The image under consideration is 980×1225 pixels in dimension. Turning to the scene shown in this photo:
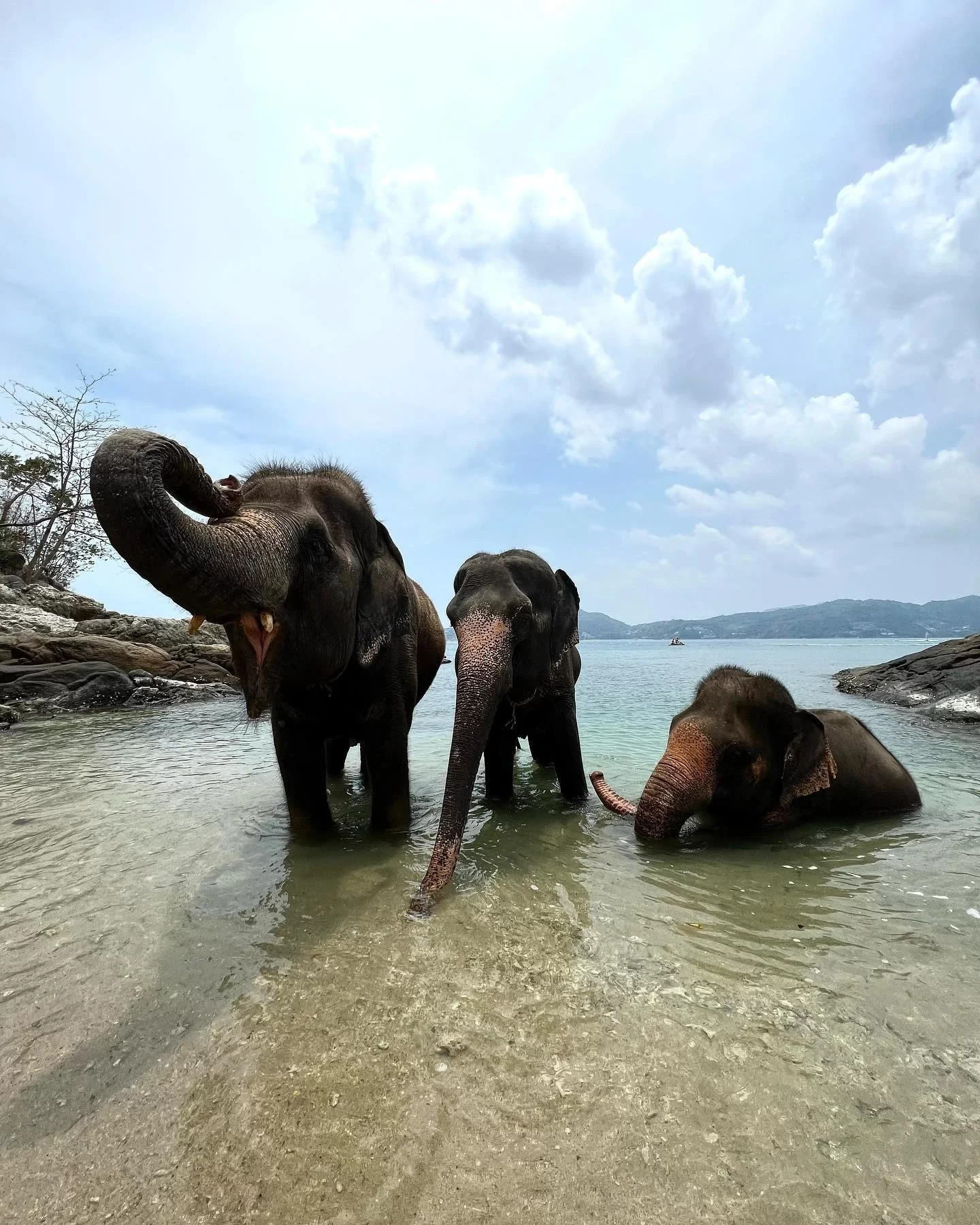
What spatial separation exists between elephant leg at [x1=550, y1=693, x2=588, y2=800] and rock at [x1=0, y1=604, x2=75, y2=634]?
1758 cm

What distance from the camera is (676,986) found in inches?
121

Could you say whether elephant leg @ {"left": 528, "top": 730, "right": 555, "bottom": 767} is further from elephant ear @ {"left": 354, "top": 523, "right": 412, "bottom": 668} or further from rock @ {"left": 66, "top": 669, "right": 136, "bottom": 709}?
rock @ {"left": 66, "top": 669, "right": 136, "bottom": 709}

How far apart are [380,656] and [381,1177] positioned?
3.29 metres

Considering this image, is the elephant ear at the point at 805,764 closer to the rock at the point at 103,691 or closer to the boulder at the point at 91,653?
the rock at the point at 103,691

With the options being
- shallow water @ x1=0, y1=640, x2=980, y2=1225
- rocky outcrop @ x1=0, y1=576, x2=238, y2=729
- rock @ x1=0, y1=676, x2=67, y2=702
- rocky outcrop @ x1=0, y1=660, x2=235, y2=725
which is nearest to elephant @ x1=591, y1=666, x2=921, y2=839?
shallow water @ x1=0, y1=640, x2=980, y2=1225

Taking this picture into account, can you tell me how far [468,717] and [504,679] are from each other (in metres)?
0.49

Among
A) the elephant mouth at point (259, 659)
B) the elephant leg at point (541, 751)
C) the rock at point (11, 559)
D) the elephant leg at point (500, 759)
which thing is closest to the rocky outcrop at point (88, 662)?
the rock at point (11, 559)

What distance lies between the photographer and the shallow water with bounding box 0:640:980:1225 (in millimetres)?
1982

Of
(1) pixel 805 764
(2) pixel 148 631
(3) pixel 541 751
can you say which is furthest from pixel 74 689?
(1) pixel 805 764

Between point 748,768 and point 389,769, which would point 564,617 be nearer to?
point 748,768

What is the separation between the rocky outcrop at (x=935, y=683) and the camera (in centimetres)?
1520

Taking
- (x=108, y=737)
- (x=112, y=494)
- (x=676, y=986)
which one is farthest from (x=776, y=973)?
(x=108, y=737)

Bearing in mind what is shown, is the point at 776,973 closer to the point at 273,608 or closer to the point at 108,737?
the point at 273,608

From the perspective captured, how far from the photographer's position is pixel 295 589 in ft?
12.2
